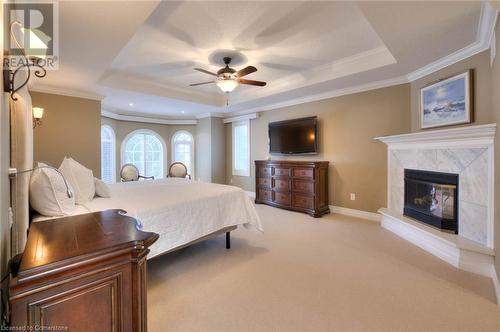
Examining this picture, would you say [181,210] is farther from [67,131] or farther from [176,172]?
[176,172]

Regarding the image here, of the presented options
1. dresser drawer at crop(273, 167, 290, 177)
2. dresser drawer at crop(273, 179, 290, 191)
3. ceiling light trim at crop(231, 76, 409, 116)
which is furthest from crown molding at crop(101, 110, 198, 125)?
dresser drawer at crop(273, 179, 290, 191)

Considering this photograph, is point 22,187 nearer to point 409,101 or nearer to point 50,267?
point 50,267

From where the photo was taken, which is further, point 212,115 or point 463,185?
point 212,115

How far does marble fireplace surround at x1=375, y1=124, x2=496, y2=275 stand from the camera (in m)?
2.40

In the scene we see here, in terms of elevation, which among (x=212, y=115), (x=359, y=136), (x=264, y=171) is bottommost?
(x=264, y=171)

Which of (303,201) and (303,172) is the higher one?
(303,172)

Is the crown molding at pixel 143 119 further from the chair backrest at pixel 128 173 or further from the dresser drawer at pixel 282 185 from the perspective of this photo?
the dresser drawer at pixel 282 185

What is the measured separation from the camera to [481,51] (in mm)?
2662

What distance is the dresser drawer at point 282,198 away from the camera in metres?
5.01

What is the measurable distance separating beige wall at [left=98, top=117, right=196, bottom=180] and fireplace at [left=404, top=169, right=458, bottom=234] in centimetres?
610

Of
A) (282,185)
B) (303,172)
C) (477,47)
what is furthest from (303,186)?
(477,47)

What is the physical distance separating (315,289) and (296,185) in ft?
9.28

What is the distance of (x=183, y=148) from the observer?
7.72 meters

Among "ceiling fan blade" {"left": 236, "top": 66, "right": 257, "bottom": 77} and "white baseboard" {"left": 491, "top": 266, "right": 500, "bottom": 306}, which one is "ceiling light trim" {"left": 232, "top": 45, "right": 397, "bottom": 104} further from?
"white baseboard" {"left": 491, "top": 266, "right": 500, "bottom": 306}
